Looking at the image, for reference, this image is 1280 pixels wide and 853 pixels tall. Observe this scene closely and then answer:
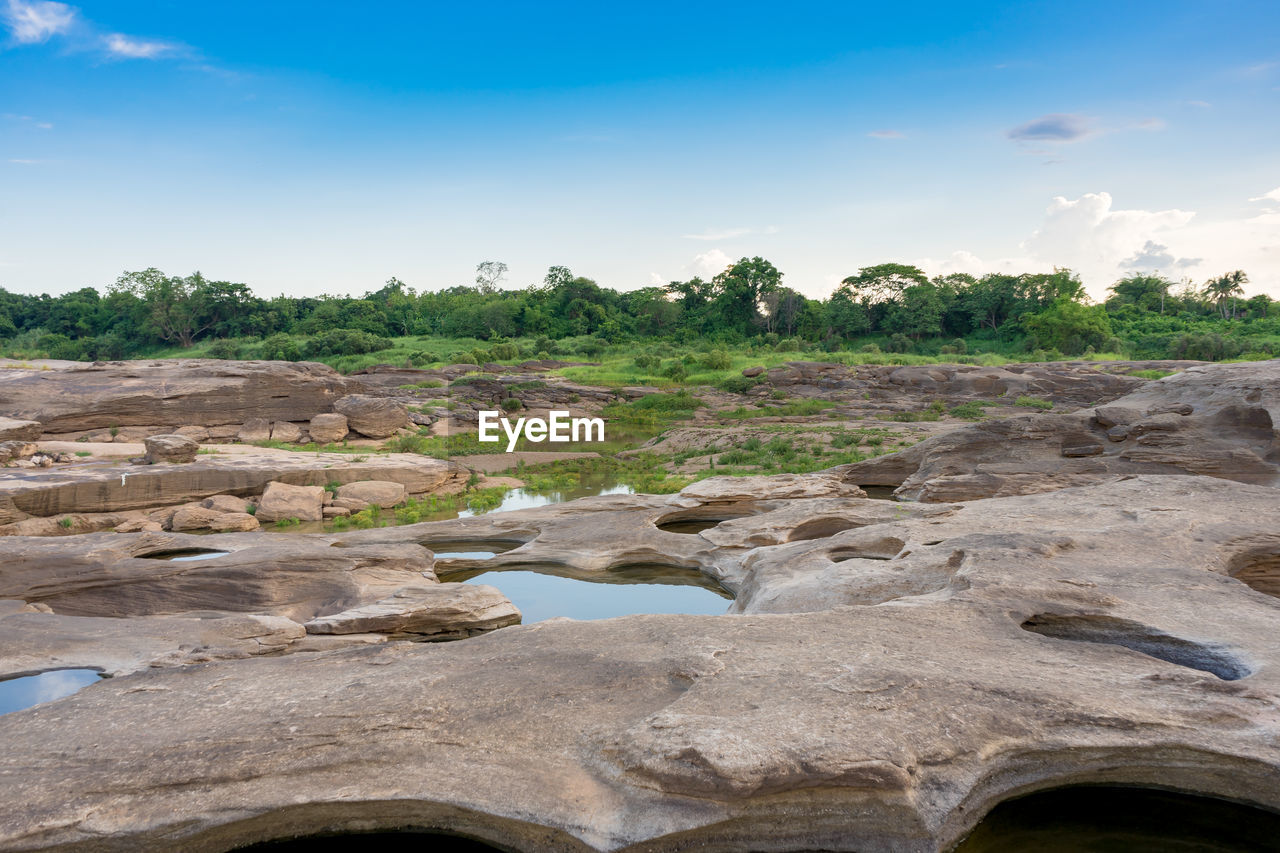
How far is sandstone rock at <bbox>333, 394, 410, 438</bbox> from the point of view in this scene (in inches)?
1004

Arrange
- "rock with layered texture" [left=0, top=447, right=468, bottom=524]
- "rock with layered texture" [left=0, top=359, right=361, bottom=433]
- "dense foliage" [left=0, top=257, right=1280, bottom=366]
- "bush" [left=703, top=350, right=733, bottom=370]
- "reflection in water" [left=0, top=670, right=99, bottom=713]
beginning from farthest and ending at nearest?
"dense foliage" [left=0, top=257, right=1280, bottom=366], "bush" [left=703, top=350, right=733, bottom=370], "rock with layered texture" [left=0, top=359, right=361, bottom=433], "rock with layered texture" [left=0, top=447, right=468, bottom=524], "reflection in water" [left=0, top=670, right=99, bottom=713]

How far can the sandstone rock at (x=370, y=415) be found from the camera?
25.5m

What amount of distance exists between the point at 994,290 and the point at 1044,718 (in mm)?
62786

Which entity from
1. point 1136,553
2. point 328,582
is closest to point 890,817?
point 1136,553

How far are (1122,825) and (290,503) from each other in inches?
566

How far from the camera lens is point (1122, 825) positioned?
456 centimetres

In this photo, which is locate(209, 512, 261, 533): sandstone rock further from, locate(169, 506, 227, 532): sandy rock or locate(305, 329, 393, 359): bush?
locate(305, 329, 393, 359): bush

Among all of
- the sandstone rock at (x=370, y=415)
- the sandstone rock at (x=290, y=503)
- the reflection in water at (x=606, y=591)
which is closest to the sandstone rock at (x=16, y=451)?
the sandstone rock at (x=290, y=503)

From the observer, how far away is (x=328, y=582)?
29.5ft

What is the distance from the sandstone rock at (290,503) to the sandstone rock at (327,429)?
9.58 meters

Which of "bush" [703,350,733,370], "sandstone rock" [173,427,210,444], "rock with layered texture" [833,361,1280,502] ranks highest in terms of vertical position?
"bush" [703,350,733,370]

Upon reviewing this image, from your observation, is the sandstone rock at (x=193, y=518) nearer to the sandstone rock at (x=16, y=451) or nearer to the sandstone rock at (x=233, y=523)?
the sandstone rock at (x=233, y=523)

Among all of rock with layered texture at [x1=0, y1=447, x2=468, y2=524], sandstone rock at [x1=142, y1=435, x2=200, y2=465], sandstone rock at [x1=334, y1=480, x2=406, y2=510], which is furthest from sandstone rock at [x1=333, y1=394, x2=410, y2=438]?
sandstone rock at [x1=334, y1=480, x2=406, y2=510]

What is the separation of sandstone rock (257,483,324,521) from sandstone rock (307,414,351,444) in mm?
9578
